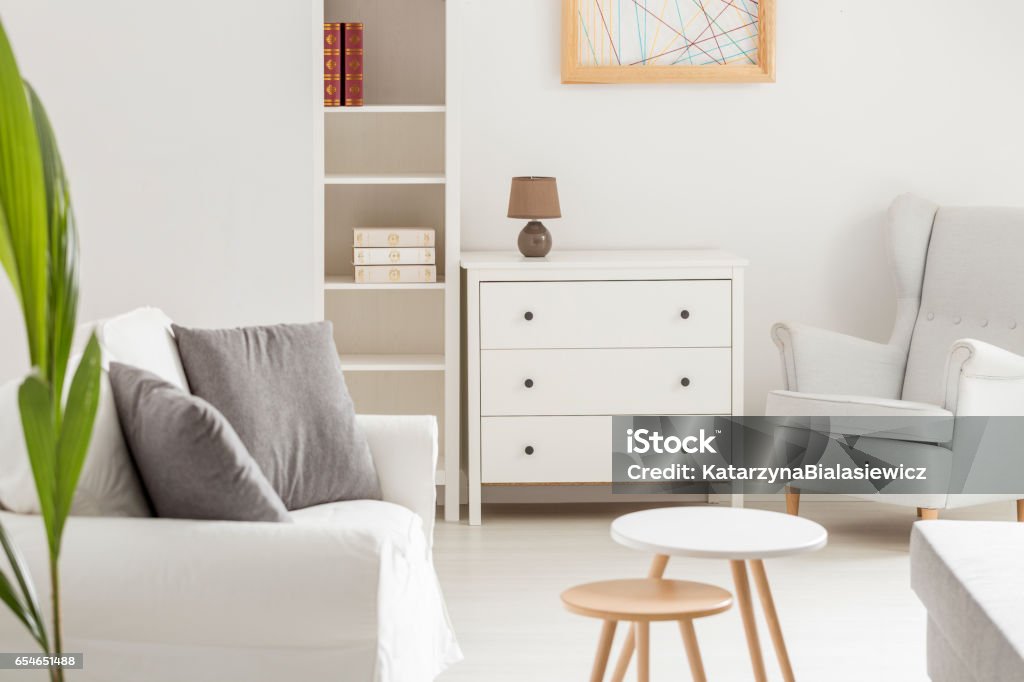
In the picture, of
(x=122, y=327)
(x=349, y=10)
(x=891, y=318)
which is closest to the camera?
(x=122, y=327)

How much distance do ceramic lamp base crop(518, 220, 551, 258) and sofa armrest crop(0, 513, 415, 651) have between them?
215 cm

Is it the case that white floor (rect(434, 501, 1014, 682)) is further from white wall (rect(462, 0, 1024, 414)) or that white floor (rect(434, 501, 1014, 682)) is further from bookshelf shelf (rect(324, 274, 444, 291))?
white wall (rect(462, 0, 1024, 414))

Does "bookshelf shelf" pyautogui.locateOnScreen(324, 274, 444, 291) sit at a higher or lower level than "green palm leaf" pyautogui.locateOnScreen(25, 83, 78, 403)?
lower

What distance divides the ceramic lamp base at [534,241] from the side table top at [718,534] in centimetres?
160

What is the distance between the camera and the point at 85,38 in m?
2.93

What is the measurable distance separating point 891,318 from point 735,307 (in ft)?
2.84

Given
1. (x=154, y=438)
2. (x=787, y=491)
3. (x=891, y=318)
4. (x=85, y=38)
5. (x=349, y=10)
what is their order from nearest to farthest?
(x=154, y=438), (x=85, y=38), (x=787, y=491), (x=349, y=10), (x=891, y=318)

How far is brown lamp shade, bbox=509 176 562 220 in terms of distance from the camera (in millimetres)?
3707

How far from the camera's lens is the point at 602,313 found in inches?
146

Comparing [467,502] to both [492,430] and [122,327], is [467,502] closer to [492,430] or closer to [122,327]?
[492,430]

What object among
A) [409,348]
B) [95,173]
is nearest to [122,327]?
[95,173]

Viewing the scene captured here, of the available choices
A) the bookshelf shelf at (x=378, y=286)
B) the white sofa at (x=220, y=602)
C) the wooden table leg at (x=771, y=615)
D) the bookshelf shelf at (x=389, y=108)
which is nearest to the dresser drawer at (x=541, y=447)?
the bookshelf shelf at (x=378, y=286)

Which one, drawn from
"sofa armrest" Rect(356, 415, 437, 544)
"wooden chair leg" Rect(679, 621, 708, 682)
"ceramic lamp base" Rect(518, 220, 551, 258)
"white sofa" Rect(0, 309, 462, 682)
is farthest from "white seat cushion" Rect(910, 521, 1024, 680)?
"ceramic lamp base" Rect(518, 220, 551, 258)

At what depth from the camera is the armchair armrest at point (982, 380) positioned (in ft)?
10.9
